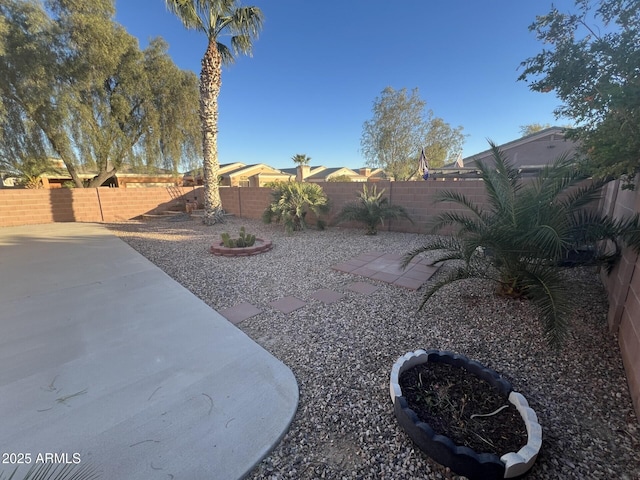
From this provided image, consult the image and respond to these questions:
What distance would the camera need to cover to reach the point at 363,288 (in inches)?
154

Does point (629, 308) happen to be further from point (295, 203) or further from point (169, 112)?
point (169, 112)

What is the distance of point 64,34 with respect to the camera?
404 inches

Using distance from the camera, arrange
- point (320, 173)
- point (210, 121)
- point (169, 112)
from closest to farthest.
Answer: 1. point (210, 121)
2. point (169, 112)
3. point (320, 173)

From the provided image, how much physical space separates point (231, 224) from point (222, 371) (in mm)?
8697

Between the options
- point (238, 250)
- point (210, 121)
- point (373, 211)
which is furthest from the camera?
point (210, 121)

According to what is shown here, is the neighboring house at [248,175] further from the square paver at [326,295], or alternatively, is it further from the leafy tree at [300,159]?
the square paver at [326,295]

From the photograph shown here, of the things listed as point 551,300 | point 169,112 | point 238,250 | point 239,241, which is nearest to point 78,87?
point 169,112

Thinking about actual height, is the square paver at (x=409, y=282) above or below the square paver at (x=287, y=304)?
above

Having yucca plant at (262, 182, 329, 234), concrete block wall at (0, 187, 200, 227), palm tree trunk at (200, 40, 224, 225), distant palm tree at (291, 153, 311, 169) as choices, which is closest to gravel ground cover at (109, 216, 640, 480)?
yucca plant at (262, 182, 329, 234)

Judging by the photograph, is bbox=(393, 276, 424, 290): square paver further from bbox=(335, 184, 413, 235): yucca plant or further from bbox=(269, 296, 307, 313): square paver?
bbox=(335, 184, 413, 235): yucca plant

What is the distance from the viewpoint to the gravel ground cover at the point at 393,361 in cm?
148

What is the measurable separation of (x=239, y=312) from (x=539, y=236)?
10.7 feet

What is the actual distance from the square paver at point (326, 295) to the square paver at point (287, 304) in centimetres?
26

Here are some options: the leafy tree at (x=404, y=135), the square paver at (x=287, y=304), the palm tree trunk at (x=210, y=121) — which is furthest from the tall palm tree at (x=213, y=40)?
the leafy tree at (x=404, y=135)
